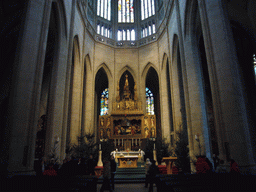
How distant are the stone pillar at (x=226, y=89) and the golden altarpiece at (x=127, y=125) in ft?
42.6

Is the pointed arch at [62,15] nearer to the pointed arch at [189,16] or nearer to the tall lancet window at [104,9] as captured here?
the pointed arch at [189,16]

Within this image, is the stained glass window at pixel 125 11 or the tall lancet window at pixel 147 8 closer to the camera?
the tall lancet window at pixel 147 8

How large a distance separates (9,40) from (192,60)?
48.4 ft

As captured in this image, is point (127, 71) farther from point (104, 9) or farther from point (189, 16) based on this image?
point (189, 16)

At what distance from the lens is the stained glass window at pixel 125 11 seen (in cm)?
2762

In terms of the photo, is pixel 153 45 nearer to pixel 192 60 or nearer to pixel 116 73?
pixel 116 73

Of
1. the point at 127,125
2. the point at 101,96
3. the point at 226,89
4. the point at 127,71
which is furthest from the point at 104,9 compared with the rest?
the point at 226,89

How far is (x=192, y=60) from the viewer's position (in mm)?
14203

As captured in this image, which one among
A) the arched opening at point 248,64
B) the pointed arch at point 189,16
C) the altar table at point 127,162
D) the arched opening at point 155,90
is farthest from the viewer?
the arched opening at point 155,90

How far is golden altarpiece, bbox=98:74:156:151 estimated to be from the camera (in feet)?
70.7

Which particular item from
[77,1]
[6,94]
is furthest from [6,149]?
[77,1]

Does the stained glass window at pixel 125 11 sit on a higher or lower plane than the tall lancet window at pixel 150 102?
higher

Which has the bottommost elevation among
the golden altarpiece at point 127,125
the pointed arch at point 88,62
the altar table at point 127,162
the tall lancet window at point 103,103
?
the altar table at point 127,162

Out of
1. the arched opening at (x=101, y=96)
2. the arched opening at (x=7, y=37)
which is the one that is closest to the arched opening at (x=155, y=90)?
the arched opening at (x=101, y=96)
